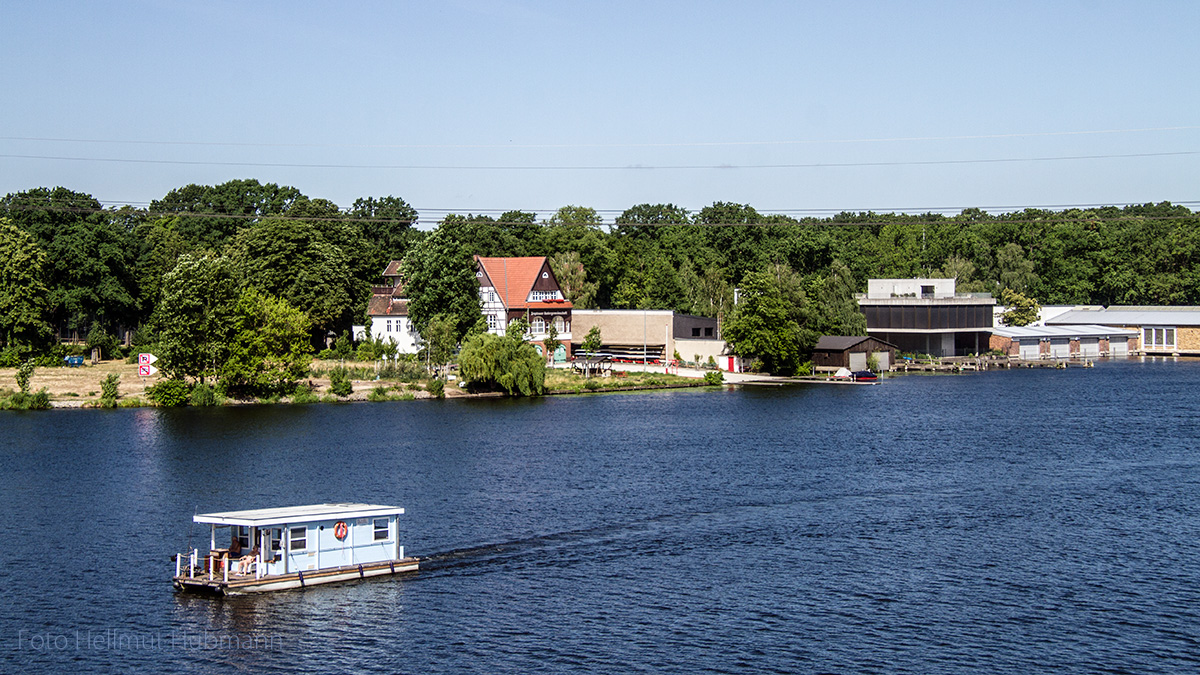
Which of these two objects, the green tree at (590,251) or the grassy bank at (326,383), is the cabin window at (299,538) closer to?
the grassy bank at (326,383)

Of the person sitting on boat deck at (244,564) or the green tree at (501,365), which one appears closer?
the person sitting on boat deck at (244,564)

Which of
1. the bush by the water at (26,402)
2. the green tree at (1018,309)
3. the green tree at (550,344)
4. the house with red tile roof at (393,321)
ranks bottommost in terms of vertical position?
the bush by the water at (26,402)

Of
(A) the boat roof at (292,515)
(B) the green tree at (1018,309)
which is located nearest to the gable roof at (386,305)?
(A) the boat roof at (292,515)

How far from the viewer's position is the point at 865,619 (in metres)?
32.1

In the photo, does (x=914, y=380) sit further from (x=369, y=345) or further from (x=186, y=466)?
(x=186, y=466)

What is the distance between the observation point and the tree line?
96.4 m

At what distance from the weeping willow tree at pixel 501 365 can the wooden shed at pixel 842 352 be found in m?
33.3

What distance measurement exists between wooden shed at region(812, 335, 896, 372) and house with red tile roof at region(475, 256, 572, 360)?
2608cm

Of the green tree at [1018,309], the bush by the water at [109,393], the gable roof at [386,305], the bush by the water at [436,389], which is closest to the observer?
the bush by the water at [109,393]

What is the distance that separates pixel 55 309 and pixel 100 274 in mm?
5194

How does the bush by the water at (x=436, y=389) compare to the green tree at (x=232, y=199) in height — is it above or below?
below

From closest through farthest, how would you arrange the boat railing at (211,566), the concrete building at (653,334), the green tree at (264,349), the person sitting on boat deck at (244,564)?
1. the boat railing at (211,566)
2. the person sitting on boat deck at (244,564)
3. the green tree at (264,349)
4. the concrete building at (653,334)

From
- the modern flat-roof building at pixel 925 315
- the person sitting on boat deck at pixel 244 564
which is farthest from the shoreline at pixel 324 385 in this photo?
the person sitting on boat deck at pixel 244 564

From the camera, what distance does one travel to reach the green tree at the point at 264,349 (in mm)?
81125
